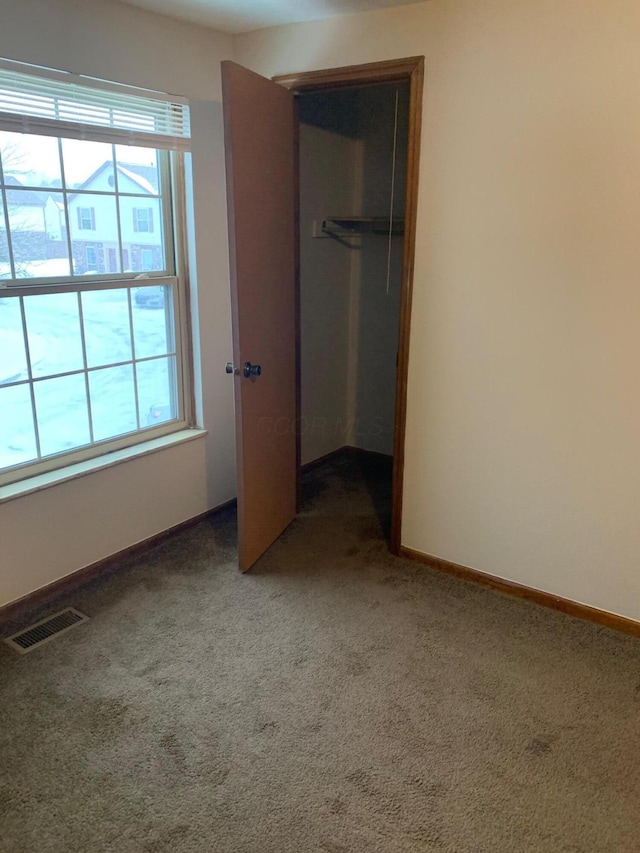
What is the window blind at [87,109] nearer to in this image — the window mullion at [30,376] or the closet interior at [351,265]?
the window mullion at [30,376]

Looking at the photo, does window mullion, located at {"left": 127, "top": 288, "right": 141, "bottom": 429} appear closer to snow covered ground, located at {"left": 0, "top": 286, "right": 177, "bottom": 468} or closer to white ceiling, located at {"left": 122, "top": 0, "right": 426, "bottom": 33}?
snow covered ground, located at {"left": 0, "top": 286, "right": 177, "bottom": 468}

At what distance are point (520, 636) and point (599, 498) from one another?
0.62 metres

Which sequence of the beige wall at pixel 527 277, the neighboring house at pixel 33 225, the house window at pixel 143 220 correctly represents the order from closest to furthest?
the beige wall at pixel 527 277 → the neighboring house at pixel 33 225 → the house window at pixel 143 220

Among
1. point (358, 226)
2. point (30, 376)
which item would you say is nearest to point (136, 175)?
point (30, 376)

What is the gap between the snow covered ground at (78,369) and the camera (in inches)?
97.0

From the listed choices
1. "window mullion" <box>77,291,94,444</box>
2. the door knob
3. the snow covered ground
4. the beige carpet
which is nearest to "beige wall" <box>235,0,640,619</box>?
the beige carpet

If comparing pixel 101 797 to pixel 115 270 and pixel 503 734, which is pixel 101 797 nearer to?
pixel 503 734

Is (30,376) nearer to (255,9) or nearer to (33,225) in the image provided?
(33,225)

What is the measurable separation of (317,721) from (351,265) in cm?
294

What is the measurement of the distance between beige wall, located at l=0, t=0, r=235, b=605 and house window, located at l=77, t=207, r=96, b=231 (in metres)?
0.51

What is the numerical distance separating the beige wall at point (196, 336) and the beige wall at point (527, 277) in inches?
17.5

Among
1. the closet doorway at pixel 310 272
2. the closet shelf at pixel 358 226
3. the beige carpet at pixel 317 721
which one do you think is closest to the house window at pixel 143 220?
the closet doorway at pixel 310 272

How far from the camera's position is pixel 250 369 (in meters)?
2.66

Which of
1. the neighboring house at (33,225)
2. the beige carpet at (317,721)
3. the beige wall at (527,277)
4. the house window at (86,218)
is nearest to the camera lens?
the beige carpet at (317,721)
